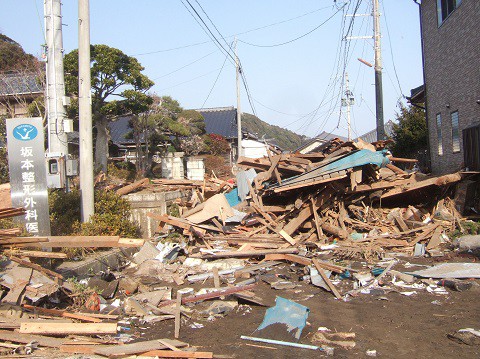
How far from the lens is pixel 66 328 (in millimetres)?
5629

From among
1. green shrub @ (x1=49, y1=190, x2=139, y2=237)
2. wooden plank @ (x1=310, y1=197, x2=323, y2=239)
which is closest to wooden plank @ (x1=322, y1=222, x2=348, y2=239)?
wooden plank @ (x1=310, y1=197, x2=323, y2=239)

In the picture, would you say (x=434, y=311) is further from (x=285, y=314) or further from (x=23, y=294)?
(x=23, y=294)

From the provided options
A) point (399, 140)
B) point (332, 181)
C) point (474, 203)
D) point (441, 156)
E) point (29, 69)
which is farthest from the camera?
point (399, 140)

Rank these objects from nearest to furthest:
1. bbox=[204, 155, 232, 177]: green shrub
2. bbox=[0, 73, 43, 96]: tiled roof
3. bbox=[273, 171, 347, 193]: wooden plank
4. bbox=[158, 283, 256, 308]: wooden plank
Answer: bbox=[158, 283, 256, 308]: wooden plank < bbox=[273, 171, 347, 193]: wooden plank < bbox=[0, 73, 43, 96]: tiled roof < bbox=[204, 155, 232, 177]: green shrub

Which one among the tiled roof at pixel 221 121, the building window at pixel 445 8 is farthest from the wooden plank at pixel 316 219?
the tiled roof at pixel 221 121

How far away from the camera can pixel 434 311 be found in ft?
22.3

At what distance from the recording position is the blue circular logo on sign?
339 inches

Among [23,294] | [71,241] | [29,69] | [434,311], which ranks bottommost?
[434,311]

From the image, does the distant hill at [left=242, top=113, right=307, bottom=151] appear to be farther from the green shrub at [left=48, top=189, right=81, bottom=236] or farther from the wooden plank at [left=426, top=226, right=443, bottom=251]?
the green shrub at [left=48, top=189, right=81, bottom=236]

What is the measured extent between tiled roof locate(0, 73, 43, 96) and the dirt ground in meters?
15.0

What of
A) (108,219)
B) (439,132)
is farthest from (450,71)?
(108,219)

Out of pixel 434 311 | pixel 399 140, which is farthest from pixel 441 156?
pixel 434 311

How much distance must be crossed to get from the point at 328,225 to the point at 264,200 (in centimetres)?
196

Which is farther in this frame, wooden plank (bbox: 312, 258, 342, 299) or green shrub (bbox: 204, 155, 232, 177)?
green shrub (bbox: 204, 155, 232, 177)
